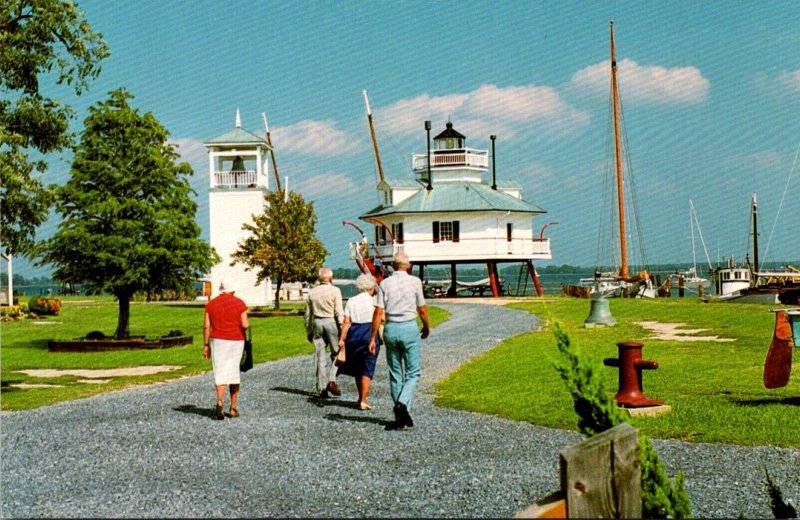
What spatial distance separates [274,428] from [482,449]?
2.87 metres

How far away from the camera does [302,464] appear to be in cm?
954

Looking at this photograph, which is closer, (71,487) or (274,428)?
(71,487)

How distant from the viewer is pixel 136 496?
8164 mm

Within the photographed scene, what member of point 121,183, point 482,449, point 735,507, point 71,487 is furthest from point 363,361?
point 121,183

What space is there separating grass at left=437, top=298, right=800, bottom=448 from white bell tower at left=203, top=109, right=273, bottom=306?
26.9 m

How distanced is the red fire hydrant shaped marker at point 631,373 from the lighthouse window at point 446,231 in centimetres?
4862

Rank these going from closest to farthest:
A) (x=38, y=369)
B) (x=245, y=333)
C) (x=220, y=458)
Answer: (x=220, y=458) < (x=245, y=333) < (x=38, y=369)

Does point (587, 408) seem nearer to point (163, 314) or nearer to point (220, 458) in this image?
point (220, 458)

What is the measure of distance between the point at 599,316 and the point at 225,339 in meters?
19.2

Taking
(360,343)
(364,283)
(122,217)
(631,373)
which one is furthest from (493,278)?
(631,373)

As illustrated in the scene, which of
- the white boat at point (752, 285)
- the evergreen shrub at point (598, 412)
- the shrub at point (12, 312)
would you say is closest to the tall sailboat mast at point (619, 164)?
the white boat at point (752, 285)

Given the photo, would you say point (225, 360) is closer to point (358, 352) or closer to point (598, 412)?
point (358, 352)

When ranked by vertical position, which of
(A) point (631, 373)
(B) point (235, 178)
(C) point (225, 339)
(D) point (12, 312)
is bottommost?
(A) point (631, 373)

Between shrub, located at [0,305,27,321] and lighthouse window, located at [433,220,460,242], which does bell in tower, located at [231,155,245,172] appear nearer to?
lighthouse window, located at [433,220,460,242]
